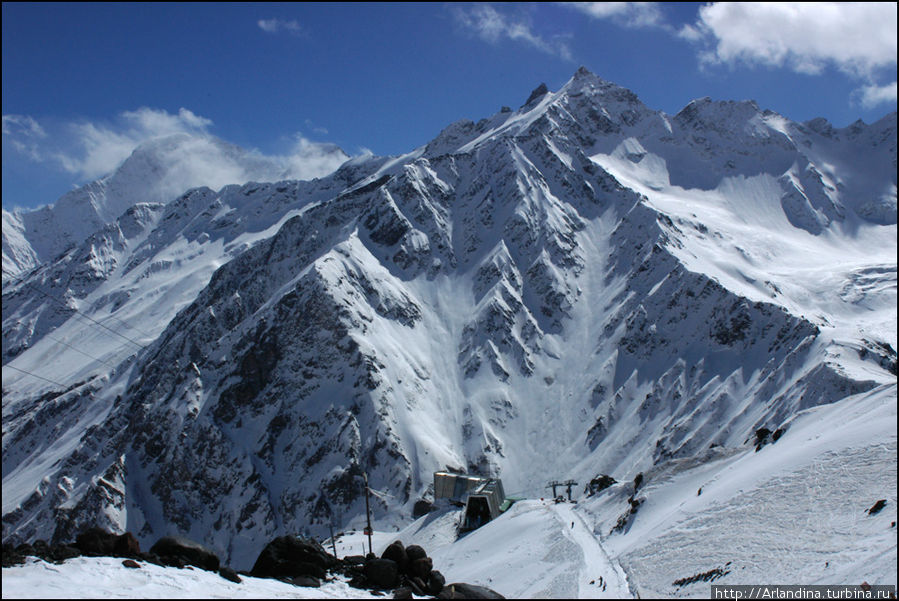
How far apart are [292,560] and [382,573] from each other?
4535 millimetres

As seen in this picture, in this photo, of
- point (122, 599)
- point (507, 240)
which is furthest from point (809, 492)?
point (507, 240)

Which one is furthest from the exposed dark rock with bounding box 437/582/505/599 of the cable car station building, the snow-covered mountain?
the snow-covered mountain

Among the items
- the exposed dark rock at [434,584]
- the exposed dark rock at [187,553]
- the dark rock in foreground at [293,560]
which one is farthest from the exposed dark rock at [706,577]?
the exposed dark rock at [187,553]

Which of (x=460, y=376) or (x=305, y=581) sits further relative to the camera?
(x=460, y=376)

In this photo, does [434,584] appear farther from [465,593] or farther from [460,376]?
[460,376]

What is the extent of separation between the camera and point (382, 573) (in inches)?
1324

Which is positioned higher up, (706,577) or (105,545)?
(105,545)

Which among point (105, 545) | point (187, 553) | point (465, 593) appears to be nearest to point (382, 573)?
point (465, 593)

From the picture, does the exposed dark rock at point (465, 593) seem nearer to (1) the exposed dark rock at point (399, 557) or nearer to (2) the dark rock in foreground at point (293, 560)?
(1) the exposed dark rock at point (399, 557)

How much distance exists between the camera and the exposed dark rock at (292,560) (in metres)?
34.0

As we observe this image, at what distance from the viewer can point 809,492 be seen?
118 feet

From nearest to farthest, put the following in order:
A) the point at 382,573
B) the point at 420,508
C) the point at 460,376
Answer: the point at 382,573 < the point at 420,508 < the point at 460,376

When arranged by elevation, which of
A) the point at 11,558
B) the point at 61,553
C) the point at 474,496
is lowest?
the point at 11,558

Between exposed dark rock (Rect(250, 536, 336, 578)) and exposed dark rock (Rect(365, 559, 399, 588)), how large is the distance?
230cm
